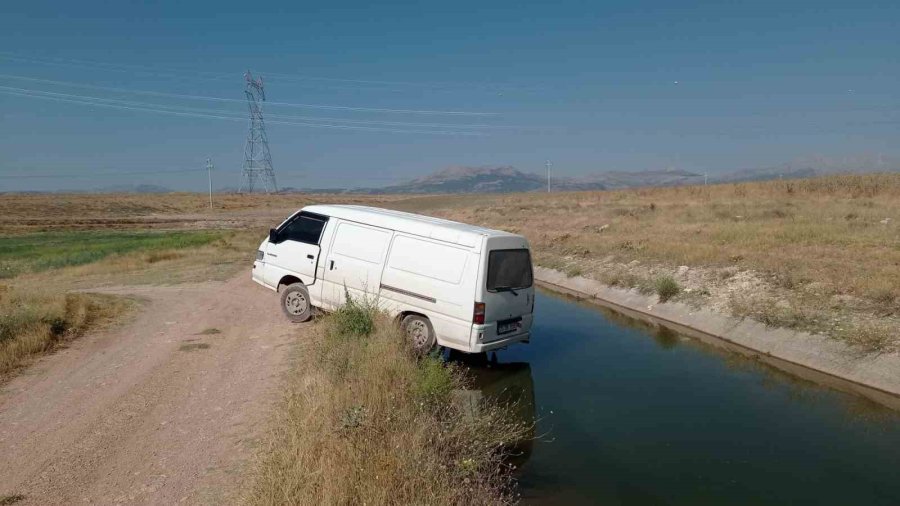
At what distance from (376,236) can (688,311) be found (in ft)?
31.9

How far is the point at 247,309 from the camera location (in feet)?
47.8

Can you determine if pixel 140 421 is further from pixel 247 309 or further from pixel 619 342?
pixel 619 342

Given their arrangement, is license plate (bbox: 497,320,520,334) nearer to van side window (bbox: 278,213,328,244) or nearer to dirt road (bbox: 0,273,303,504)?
dirt road (bbox: 0,273,303,504)

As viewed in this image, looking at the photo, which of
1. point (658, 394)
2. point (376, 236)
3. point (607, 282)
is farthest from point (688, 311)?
point (376, 236)

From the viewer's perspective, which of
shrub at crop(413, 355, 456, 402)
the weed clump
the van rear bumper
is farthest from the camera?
the van rear bumper

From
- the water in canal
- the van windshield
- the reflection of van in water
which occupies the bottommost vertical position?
the water in canal

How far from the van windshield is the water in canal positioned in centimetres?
184

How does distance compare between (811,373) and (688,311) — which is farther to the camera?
(688,311)

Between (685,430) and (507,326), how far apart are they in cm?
328

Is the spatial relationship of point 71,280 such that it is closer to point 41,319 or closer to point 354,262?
point 41,319

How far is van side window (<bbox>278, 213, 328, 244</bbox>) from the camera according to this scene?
489 inches

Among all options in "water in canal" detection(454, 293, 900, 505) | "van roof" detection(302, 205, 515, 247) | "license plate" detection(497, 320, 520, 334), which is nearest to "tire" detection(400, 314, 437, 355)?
"license plate" detection(497, 320, 520, 334)

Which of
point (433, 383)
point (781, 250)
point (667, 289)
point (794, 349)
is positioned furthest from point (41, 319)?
point (781, 250)

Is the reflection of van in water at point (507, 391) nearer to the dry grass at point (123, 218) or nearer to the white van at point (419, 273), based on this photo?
the white van at point (419, 273)
